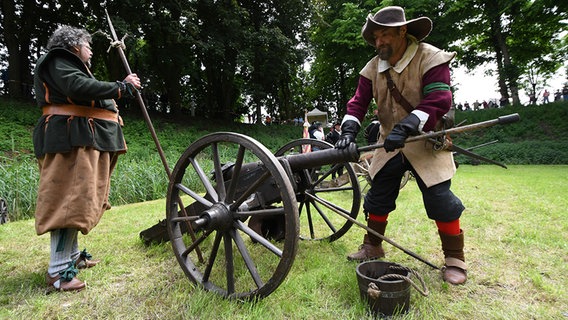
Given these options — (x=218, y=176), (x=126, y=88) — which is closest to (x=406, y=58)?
(x=218, y=176)

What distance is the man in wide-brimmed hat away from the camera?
2.31 meters

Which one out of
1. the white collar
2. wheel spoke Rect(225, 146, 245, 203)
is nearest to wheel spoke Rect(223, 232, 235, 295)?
wheel spoke Rect(225, 146, 245, 203)

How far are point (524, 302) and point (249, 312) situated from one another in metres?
1.65

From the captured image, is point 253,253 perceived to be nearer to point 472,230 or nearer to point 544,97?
point 472,230

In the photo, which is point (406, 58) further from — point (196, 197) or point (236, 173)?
point (196, 197)

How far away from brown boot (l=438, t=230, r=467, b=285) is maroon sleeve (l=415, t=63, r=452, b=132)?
83cm

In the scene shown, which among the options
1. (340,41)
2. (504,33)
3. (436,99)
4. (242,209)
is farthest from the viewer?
(504,33)

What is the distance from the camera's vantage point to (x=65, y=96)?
7.70 ft

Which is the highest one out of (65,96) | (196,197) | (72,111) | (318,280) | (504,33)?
(504,33)

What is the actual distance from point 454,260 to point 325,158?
1.18 metres

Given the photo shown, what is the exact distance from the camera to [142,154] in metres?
10.0

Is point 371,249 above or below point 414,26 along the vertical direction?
below

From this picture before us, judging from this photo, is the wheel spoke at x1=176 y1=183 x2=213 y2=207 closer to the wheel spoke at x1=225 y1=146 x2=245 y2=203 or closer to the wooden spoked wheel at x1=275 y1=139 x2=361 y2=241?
the wheel spoke at x1=225 y1=146 x2=245 y2=203

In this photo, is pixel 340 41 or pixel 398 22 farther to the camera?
pixel 340 41
